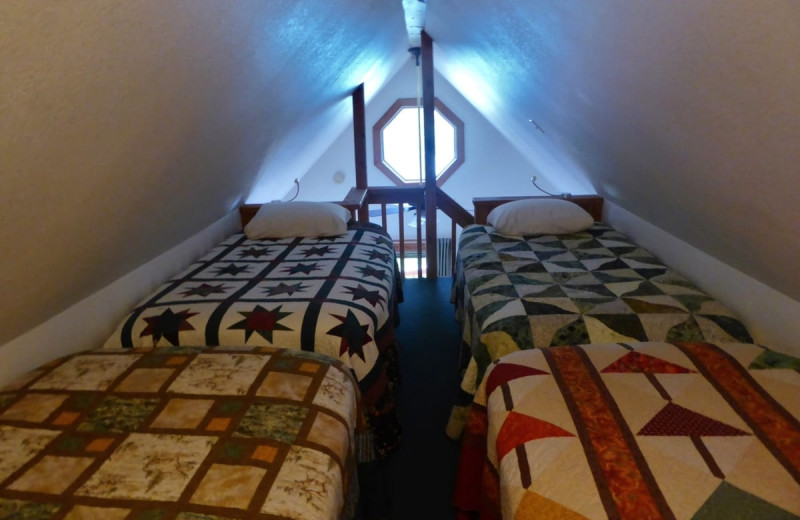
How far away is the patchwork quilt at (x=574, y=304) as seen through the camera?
175 centimetres

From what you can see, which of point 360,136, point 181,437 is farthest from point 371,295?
point 360,136

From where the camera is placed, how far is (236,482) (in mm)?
1021

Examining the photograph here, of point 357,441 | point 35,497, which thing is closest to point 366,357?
point 357,441

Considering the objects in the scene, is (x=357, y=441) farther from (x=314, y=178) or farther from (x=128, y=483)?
(x=314, y=178)

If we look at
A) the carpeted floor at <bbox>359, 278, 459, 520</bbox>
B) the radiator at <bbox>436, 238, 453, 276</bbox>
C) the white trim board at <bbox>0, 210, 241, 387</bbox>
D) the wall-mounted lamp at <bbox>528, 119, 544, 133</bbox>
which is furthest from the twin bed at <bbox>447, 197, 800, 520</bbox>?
the radiator at <bbox>436, 238, 453, 276</bbox>

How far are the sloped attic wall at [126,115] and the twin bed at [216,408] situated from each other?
1.02 ft

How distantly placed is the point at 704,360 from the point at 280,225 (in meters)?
2.30

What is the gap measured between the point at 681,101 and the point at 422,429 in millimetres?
1518

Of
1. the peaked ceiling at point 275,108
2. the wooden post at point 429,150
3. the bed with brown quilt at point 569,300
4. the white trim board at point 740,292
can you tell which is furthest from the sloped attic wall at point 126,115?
the white trim board at point 740,292

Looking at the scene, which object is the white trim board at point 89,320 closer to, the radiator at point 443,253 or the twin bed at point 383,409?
the twin bed at point 383,409

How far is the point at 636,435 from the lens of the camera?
110 centimetres

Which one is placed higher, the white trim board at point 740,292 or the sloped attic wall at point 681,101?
the sloped attic wall at point 681,101

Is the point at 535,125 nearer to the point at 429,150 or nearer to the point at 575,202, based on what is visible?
the point at 575,202

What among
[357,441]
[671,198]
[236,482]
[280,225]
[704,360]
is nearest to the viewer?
[236,482]
